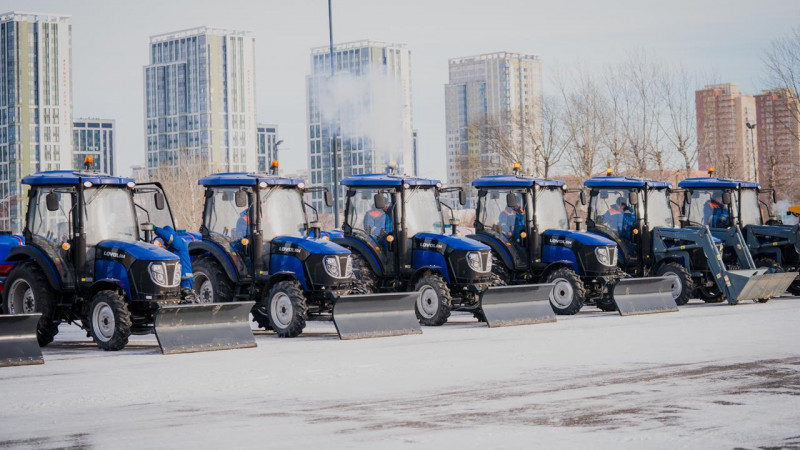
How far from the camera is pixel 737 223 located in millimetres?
27906

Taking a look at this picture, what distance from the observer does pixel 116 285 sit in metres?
17.1

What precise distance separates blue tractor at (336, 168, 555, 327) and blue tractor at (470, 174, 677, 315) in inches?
80.5

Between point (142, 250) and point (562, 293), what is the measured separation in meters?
9.50

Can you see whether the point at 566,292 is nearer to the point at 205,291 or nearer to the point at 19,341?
the point at 205,291

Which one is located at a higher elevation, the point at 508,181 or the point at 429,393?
the point at 508,181

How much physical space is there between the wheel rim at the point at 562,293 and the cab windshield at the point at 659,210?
138 inches

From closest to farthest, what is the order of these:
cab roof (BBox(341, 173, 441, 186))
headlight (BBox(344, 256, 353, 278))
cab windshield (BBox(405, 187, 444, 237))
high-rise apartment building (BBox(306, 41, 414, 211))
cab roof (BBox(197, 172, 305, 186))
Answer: headlight (BBox(344, 256, 353, 278)) < cab roof (BBox(197, 172, 305, 186)) < cab roof (BBox(341, 173, 441, 186)) < cab windshield (BBox(405, 187, 444, 237)) < high-rise apartment building (BBox(306, 41, 414, 211))

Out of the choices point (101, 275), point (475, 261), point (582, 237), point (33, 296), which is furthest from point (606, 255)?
point (33, 296)

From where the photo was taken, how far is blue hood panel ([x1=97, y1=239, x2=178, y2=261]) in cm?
1698

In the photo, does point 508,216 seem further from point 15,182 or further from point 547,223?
point 15,182

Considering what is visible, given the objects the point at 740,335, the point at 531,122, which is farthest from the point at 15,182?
the point at 740,335

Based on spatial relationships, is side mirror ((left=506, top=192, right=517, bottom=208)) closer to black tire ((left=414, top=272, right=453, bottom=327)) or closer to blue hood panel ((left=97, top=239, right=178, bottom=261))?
black tire ((left=414, top=272, right=453, bottom=327))

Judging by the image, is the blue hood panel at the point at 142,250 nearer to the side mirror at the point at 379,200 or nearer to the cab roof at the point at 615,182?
the side mirror at the point at 379,200

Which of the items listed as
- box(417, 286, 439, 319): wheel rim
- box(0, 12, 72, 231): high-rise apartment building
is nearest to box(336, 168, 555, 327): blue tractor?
box(417, 286, 439, 319): wheel rim
